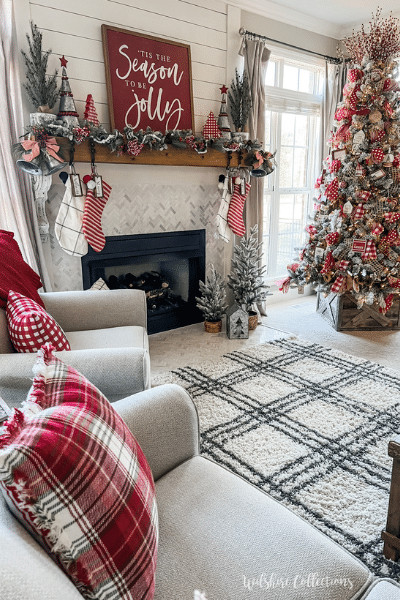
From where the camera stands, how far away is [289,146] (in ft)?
15.0

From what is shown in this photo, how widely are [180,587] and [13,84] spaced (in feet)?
9.45

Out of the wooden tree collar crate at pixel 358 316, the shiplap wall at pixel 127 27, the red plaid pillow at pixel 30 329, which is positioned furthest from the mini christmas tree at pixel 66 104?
the wooden tree collar crate at pixel 358 316

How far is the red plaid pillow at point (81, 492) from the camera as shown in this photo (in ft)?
2.09

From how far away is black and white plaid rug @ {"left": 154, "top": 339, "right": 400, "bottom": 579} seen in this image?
1.72 meters

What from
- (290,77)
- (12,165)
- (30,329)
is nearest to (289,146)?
(290,77)

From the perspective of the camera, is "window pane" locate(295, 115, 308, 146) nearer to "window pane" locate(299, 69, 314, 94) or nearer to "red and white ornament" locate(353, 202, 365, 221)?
"window pane" locate(299, 69, 314, 94)

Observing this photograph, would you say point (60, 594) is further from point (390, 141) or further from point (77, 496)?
point (390, 141)

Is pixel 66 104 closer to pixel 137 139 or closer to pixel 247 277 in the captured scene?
pixel 137 139

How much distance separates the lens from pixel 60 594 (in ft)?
1.81

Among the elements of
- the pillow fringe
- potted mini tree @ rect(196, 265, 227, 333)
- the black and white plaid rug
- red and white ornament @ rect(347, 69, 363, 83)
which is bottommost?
the black and white plaid rug

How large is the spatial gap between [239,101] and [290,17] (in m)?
1.15

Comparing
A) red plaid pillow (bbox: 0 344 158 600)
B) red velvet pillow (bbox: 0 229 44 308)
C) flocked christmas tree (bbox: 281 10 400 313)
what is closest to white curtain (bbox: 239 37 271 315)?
flocked christmas tree (bbox: 281 10 400 313)

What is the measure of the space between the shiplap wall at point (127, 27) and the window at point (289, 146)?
79 cm

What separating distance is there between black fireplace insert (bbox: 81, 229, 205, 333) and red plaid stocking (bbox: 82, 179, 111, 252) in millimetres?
183
